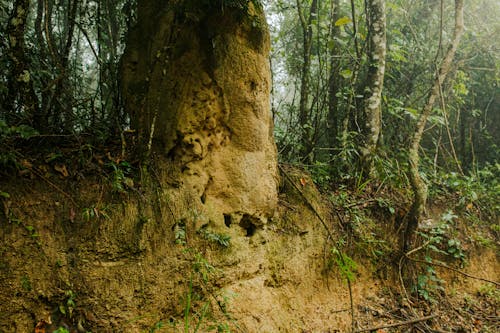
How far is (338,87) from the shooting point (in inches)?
292

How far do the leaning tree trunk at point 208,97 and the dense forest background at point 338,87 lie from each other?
28cm

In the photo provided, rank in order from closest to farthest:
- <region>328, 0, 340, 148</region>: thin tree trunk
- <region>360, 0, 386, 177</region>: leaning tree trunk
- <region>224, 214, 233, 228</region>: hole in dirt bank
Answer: <region>224, 214, 233, 228</region>: hole in dirt bank, <region>360, 0, 386, 177</region>: leaning tree trunk, <region>328, 0, 340, 148</region>: thin tree trunk

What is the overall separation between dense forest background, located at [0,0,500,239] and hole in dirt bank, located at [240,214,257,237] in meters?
1.64

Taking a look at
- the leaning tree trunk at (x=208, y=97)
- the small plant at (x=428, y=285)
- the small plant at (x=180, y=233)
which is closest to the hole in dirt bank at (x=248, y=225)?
the leaning tree trunk at (x=208, y=97)

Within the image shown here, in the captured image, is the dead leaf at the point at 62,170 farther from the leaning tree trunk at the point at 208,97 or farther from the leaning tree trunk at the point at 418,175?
the leaning tree trunk at the point at 418,175

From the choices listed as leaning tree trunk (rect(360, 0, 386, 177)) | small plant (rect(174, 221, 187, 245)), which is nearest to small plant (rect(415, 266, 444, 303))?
leaning tree trunk (rect(360, 0, 386, 177))

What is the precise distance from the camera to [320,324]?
15.6 ft

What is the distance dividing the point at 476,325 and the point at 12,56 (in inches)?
261

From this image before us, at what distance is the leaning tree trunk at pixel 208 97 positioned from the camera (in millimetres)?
4133

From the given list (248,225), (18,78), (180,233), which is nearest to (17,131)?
(18,78)

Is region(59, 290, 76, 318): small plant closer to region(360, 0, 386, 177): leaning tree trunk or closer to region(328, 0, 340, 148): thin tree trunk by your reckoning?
region(360, 0, 386, 177): leaning tree trunk

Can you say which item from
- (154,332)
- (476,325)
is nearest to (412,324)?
(476,325)

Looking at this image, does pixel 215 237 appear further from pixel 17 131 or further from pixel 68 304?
pixel 17 131

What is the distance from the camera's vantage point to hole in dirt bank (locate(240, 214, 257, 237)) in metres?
4.47
